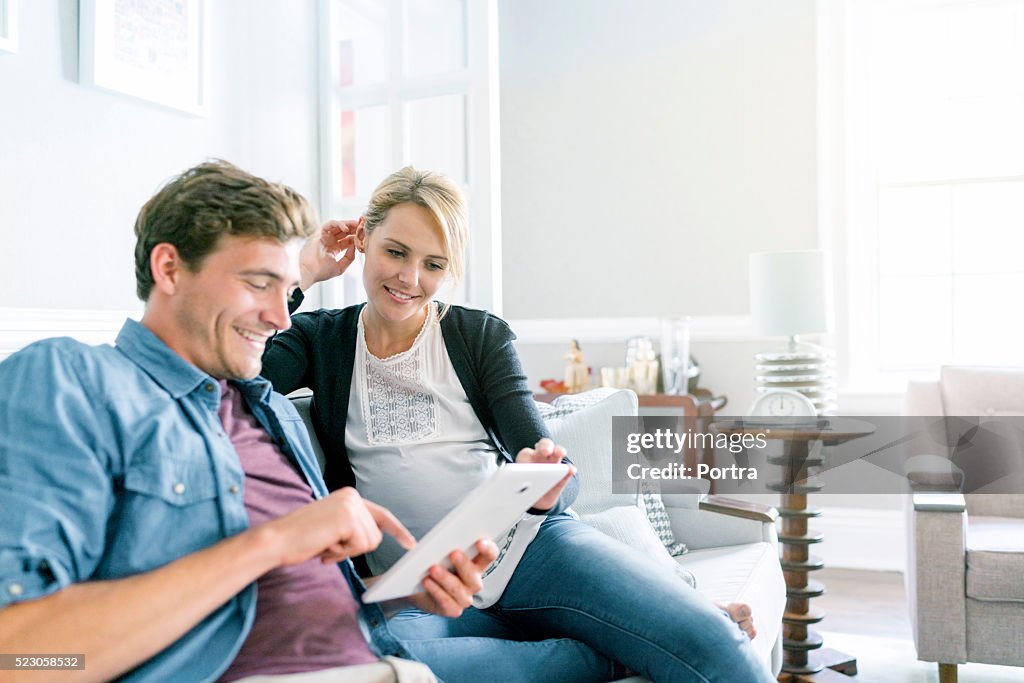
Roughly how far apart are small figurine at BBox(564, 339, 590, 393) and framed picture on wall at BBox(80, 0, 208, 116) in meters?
1.97

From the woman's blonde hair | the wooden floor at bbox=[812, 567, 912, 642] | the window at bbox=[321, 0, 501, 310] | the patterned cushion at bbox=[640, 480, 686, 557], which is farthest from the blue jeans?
the wooden floor at bbox=[812, 567, 912, 642]

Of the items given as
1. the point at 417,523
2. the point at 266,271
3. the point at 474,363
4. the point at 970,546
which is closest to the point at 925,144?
the point at 970,546

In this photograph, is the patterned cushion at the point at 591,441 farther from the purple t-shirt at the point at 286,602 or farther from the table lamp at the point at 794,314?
the purple t-shirt at the point at 286,602

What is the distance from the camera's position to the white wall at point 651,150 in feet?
13.6

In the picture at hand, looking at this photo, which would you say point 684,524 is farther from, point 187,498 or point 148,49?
point 148,49

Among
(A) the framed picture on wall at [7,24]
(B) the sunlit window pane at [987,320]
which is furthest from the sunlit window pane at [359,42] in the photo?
(B) the sunlit window pane at [987,320]

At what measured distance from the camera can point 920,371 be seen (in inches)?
162

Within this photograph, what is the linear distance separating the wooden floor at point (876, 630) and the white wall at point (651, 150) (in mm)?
1290

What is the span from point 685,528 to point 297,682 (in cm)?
183

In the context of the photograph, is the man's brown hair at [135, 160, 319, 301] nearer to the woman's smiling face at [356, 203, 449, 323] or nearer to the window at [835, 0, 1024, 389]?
the woman's smiling face at [356, 203, 449, 323]

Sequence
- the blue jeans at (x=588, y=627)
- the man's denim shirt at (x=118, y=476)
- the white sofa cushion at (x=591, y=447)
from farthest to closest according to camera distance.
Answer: the white sofa cushion at (x=591, y=447) → the blue jeans at (x=588, y=627) → the man's denim shirt at (x=118, y=476)

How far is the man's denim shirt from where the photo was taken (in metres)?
0.91

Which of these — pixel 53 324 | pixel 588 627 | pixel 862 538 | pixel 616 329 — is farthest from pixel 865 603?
pixel 53 324

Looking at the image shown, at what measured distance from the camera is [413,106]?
3.38 metres
